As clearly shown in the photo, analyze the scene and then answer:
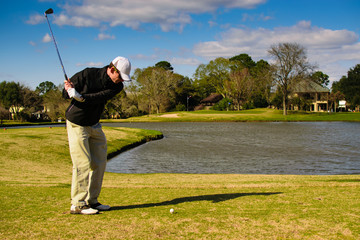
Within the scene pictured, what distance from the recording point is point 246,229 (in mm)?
5340

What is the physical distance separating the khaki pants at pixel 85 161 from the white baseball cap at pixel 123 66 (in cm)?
120

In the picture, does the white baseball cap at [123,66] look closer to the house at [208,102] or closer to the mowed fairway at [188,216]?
the mowed fairway at [188,216]

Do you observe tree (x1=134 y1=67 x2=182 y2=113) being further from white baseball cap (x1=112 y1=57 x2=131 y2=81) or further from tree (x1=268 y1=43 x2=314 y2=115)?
white baseball cap (x1=112 y1=57 x2=131 y2=81)

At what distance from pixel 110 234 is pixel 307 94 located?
5236 inches

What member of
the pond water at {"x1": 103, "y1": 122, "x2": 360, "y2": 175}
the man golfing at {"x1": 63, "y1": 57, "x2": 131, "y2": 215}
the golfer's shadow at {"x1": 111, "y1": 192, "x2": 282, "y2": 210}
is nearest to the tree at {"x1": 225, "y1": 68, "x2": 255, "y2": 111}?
the pond water at {"x1": 103, "y1": 122, "x2": 360, "y2": 175}

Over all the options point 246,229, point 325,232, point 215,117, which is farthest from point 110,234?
point 215,117

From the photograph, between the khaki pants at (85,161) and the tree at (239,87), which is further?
the tree at (239,87)

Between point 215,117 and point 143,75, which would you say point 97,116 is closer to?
point 215,117

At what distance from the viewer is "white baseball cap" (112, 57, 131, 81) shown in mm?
6324

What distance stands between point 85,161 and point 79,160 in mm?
115

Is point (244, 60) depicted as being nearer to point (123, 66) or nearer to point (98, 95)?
point (123, 66)

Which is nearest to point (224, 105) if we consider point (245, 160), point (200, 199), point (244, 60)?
point (244, 60)

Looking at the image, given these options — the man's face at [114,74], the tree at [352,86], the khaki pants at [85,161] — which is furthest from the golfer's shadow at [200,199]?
the tree at [352,86]

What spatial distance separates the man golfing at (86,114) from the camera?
6.37 meters
